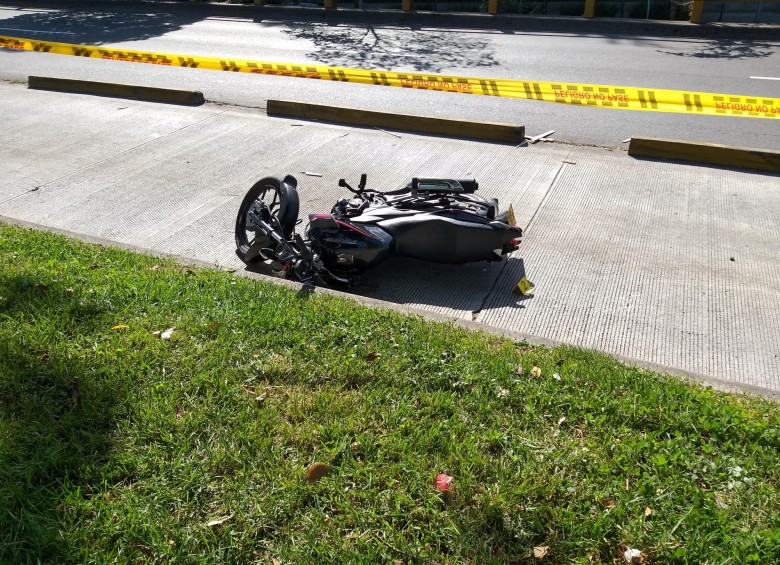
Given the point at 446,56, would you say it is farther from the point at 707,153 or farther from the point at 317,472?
the point at 317,472

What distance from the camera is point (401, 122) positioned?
32.9 feet

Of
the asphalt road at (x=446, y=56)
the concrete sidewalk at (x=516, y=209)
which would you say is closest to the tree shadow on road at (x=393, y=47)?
the asphalt road at (x=446, y=56)

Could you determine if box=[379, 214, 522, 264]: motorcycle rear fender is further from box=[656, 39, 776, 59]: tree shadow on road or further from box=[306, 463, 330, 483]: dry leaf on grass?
box=[656, 39, 776, 59]: tree shadow on road

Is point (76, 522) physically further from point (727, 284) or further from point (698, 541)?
point (727, 284)

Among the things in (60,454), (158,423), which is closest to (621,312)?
(158,423)

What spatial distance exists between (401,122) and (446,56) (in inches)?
241

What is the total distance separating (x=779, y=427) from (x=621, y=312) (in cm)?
164

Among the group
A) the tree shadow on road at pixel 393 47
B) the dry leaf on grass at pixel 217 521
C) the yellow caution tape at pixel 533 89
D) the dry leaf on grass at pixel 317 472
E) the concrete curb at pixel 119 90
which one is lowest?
the dry leaf on grass at pixel 217 521

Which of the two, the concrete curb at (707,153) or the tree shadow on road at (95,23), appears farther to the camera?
the tree shadow on road at (95,23)

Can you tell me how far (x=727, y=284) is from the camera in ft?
18.9

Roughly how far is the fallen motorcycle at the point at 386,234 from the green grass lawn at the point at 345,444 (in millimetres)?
712

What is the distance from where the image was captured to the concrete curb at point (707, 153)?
325 inches

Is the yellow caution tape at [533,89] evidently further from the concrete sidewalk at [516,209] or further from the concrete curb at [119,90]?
the concrete sidewalk at [516,209]

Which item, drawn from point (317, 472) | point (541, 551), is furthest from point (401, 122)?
point (541, 551)
